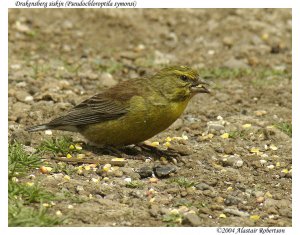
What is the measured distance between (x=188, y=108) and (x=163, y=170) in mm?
2369

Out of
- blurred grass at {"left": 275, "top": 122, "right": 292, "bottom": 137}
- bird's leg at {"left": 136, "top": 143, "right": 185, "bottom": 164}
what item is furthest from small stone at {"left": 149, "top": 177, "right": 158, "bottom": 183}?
blurred grass at {"left": 275, "top": 122, "right": 292, "bottom": 137}

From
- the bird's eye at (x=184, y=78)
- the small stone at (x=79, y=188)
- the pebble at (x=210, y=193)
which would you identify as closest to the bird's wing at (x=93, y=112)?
the bird's eye at (x=184, y=78)

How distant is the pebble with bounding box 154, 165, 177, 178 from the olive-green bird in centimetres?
48

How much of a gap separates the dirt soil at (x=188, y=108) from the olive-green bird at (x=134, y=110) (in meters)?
0.27

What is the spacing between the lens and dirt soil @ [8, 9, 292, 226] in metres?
6.30

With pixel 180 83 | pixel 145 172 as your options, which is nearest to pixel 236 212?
pixel 145 172

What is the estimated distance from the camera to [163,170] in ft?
22.8

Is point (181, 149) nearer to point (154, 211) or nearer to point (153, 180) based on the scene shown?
point (153, 180)

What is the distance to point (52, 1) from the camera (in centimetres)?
922

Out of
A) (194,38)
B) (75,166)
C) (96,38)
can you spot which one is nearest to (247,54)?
(194,38)

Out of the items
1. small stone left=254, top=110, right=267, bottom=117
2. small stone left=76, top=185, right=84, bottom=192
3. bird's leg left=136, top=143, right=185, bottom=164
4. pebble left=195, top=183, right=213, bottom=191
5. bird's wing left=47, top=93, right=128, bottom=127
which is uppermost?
bird's wing left=47, top=93, right=128, bottom=127

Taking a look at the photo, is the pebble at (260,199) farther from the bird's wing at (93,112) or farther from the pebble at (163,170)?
the bird's wing at (93,112)

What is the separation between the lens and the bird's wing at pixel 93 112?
24.5 feet

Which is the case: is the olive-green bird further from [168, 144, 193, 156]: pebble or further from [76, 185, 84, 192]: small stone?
[76, 185, 84, 192]: small stone
